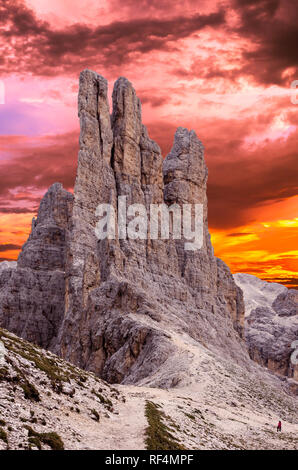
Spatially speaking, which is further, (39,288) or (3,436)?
(39,288)

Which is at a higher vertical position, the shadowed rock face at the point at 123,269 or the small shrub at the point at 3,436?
the shadowed rock face at the point at 123,269

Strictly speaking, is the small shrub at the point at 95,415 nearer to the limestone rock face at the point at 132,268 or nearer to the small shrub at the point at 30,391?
the small shrub at the point at 30,391

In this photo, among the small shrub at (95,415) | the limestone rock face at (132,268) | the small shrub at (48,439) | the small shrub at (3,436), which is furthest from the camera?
the limestone rock face at (132,268)

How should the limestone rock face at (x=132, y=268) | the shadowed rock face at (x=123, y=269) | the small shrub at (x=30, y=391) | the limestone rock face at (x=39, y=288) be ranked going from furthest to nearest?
the limestone rock face at (x=39, y=288)
the shadowed rock face at (x=123, y=269)
the limestone rock face at (x=132, y=268)
the small shrub at (x=30, y=391)

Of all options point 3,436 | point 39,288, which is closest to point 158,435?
point 3,436

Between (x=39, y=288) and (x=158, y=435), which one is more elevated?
(x=39, y=288)

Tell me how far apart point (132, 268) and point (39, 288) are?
39.9 metres

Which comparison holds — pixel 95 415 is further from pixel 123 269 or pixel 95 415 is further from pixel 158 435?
pixel 123 269

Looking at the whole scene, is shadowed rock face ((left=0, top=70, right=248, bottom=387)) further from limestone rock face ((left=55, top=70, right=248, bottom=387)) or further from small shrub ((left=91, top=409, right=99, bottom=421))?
small shrub ((left=91, top=409, right=99, bottom=421))

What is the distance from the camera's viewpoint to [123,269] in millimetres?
92875

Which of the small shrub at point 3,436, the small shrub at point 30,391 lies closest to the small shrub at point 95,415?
the small shrub at point 30,391

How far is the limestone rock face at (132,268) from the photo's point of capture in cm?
7281

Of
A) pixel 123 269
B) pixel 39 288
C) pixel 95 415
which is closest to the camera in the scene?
pixel 95 415

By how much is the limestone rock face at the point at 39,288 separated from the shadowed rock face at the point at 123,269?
304mm
